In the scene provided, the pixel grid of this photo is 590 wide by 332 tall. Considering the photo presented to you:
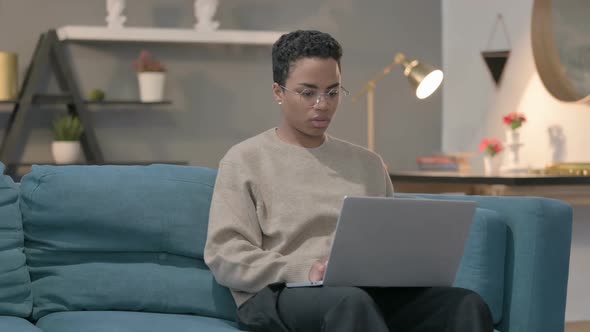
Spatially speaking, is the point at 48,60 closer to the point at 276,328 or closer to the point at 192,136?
the point at 192,136

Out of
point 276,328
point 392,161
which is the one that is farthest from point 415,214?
point 392,161

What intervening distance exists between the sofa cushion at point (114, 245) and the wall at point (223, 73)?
2506mm

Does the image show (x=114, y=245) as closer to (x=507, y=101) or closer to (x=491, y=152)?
(x=491, y=152)

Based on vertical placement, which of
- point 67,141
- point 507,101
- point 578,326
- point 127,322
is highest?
point 507,101

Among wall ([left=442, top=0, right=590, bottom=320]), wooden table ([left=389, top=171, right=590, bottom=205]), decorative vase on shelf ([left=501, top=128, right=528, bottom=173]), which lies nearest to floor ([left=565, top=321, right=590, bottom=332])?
wall ([left=442, top=0, right=590, bottom=320])

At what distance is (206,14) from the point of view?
15.9ft

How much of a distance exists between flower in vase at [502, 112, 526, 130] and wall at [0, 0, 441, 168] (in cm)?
83

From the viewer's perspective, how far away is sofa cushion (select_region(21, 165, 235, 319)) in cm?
230

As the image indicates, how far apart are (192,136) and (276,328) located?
3097mm

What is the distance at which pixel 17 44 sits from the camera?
471 centimetres

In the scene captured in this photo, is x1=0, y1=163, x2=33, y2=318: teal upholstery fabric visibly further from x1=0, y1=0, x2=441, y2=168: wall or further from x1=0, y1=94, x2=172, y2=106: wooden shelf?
x1=0, y1=0, x2=441, y2=168: wall

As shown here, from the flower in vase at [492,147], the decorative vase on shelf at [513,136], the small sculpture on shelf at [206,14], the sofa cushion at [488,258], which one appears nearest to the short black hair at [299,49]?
the sofa cushion at [488,258]

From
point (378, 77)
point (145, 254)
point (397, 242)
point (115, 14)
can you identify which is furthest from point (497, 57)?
point (397, 242)

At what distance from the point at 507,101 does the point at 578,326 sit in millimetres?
1309
